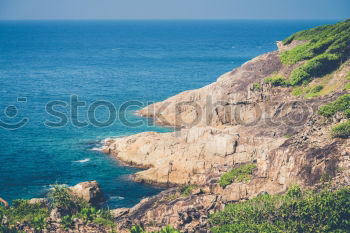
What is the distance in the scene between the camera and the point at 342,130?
40.0m

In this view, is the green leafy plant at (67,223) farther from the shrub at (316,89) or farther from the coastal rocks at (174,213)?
the shrub at (316,89)

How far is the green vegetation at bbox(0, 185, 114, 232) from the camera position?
33719mm

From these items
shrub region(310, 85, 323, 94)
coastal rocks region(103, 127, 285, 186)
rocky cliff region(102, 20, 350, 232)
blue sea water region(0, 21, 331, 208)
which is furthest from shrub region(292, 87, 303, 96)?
blue sea water region(0, 21, 331, 208)

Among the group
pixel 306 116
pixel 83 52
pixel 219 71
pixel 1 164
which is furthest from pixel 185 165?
pixel 83 52

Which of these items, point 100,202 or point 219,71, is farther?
point 219,71

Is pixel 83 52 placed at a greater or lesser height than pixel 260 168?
greater

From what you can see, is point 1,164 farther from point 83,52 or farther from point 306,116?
point 83,52

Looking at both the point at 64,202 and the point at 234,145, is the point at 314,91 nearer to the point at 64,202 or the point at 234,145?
the point at 234,145

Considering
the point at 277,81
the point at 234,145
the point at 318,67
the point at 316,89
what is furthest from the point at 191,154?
the point at 318,67

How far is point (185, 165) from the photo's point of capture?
5350 cm

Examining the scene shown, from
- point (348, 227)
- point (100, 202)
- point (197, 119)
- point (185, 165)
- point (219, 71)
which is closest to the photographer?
point (348, 227)

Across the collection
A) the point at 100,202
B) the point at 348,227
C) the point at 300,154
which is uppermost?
the point at 300,154

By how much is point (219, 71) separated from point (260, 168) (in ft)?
265

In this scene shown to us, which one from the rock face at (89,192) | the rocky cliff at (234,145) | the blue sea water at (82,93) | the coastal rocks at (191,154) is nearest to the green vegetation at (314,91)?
the rocky cliff at (234,145)
